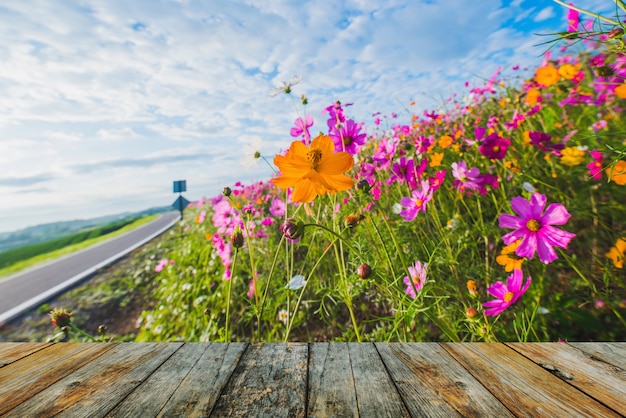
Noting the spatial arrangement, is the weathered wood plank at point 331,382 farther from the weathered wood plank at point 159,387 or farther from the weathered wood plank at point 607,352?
the weathered wood plank at point 607,352

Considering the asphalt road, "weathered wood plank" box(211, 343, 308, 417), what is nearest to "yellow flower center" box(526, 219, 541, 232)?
"weathered wood plank" box(211, 343, 308, 417)

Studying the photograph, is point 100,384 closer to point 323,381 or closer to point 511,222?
point 323,381

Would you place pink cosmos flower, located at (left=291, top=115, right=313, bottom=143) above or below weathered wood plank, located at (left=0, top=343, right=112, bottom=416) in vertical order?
above

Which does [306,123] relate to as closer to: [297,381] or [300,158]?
[300,158]

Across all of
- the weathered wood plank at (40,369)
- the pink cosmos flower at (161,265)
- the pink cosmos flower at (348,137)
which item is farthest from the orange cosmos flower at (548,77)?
the pink cosmos flower at (161,265)

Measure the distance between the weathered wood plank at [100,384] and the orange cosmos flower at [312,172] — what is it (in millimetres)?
469

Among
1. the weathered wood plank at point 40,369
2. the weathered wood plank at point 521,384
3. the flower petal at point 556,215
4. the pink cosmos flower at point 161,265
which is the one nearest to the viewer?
the weathered wood plank at point 521,384

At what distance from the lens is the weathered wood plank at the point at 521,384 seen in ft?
1.69

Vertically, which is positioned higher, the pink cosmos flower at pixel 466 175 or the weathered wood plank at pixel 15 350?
the pink cosmos flower at pixel 466 175

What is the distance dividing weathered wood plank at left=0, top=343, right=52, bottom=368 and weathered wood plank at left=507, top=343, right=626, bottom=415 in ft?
3.73

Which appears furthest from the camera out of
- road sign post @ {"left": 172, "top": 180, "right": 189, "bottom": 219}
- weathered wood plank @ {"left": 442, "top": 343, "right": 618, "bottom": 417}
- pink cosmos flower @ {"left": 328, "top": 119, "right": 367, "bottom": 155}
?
road sign post @ {"left": 172, "top": 180, "right": 189, "bottom": 219}

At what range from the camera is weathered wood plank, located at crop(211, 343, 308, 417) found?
54 cm

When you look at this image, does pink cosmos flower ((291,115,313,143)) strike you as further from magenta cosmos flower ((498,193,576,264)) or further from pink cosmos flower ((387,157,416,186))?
magenta cosmos flower ((498,193,576,264))

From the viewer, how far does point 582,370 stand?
24.8 inches
